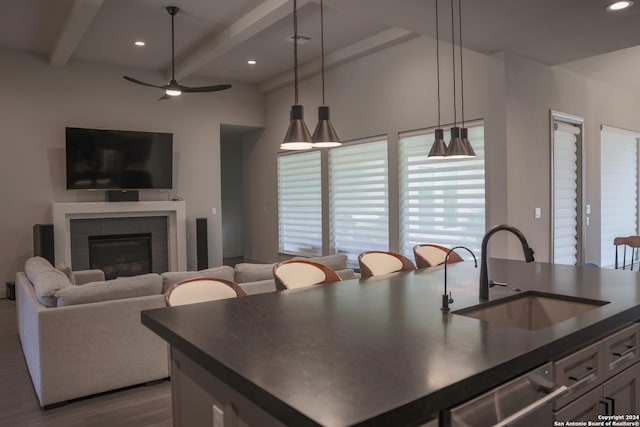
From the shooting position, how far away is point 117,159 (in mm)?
7059

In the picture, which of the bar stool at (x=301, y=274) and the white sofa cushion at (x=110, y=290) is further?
the white sofa cushion at (x=110, y=290)

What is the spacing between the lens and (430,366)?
120 cm

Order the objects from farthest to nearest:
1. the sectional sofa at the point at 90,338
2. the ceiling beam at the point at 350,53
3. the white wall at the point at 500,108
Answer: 1. the ceiling beam at the point at 350,53
2. the white wall at the point at 500,108
3. the sectional sofa at the point at 90,338

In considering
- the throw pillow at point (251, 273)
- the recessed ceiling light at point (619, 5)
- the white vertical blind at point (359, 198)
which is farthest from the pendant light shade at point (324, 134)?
the white vertical blind at point (359, 198)

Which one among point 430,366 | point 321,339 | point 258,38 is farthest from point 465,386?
Answer: point 258,38

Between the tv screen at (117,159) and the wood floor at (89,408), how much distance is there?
3.88m

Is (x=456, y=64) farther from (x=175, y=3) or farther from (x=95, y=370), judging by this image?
(x=95, y=370)

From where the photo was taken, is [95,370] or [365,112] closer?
[95,370]

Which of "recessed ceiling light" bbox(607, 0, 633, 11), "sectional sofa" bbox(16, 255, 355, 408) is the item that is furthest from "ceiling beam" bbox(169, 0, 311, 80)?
"sectional sofa" bbox(16, 255, 355, 408)

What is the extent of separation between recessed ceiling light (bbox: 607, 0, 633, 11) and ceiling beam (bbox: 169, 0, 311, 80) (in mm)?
2387

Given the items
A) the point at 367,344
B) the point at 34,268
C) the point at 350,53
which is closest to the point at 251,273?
the point at 34,268

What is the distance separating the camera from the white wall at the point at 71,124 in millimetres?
6531

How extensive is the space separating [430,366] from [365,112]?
572cm

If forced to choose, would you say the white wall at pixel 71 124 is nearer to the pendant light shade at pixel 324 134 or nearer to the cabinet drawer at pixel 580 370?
the pendant light shade at pixel 324 134
